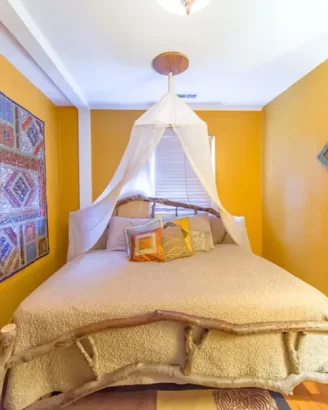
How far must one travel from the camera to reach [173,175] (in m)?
3.31

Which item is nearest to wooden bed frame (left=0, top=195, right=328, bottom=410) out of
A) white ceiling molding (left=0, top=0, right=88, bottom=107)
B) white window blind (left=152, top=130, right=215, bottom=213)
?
white ceiling molding (left=0, top=0, right=88, bottom=107)

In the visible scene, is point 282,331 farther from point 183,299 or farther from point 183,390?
point 183,390

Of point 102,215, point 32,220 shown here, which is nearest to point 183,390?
point 102,215

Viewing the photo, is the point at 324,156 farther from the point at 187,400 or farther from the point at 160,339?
the point at 187,400

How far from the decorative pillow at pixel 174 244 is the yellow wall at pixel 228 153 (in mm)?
1075

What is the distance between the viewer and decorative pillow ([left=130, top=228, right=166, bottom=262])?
7.73 ft

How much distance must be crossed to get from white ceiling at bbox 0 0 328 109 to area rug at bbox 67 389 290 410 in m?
2.33

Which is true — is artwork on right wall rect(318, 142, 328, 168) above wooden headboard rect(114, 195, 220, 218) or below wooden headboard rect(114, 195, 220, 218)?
above

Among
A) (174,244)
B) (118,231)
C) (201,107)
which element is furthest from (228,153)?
(118,231)

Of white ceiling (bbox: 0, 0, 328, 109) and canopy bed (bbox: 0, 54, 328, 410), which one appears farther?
white ceiling (bbox: 0, 0, 328, 109)

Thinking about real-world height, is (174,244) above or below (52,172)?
below

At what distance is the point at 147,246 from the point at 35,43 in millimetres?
1741

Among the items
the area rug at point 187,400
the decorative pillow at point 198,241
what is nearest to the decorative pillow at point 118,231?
the decorative pillow at point 198,241

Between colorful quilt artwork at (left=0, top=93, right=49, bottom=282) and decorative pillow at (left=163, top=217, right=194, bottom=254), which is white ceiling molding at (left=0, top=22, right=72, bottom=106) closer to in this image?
colorful quilt artwork at (left=0, top=93, right=49, bottom=282)
